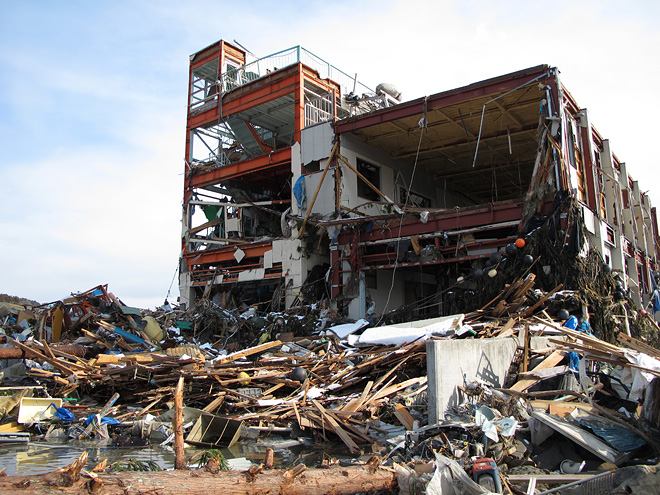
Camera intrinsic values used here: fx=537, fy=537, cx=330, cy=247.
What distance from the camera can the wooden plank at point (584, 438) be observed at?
227 inches

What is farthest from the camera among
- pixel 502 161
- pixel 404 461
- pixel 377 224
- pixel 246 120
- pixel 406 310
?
pixel 246 120

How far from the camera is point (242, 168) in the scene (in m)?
24.2

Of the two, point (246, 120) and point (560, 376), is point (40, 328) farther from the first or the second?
point (560, 376)

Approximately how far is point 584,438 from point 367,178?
16.7m

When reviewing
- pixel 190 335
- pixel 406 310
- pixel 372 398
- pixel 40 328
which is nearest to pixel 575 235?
pixel 406 310

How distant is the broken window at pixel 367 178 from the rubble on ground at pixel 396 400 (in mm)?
8253

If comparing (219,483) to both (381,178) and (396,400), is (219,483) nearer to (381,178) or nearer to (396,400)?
(396,400)

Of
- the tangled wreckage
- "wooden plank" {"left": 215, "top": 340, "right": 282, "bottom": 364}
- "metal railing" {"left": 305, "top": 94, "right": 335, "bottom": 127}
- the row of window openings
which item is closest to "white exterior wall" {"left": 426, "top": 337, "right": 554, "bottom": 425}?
the tangled wreckage

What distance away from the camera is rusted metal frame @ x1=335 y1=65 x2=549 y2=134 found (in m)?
16.7

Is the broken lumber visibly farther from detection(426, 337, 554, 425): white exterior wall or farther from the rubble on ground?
detection(426, 337, 554, 425): white exterior wall

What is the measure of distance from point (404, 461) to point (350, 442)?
1.29 meters

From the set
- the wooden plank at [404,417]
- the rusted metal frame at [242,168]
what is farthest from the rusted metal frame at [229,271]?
the wooden plank at [404,417]

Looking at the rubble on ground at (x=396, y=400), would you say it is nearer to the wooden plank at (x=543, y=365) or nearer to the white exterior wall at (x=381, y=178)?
the wooden plank at (x=543, y=365)

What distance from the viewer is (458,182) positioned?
2716cm
